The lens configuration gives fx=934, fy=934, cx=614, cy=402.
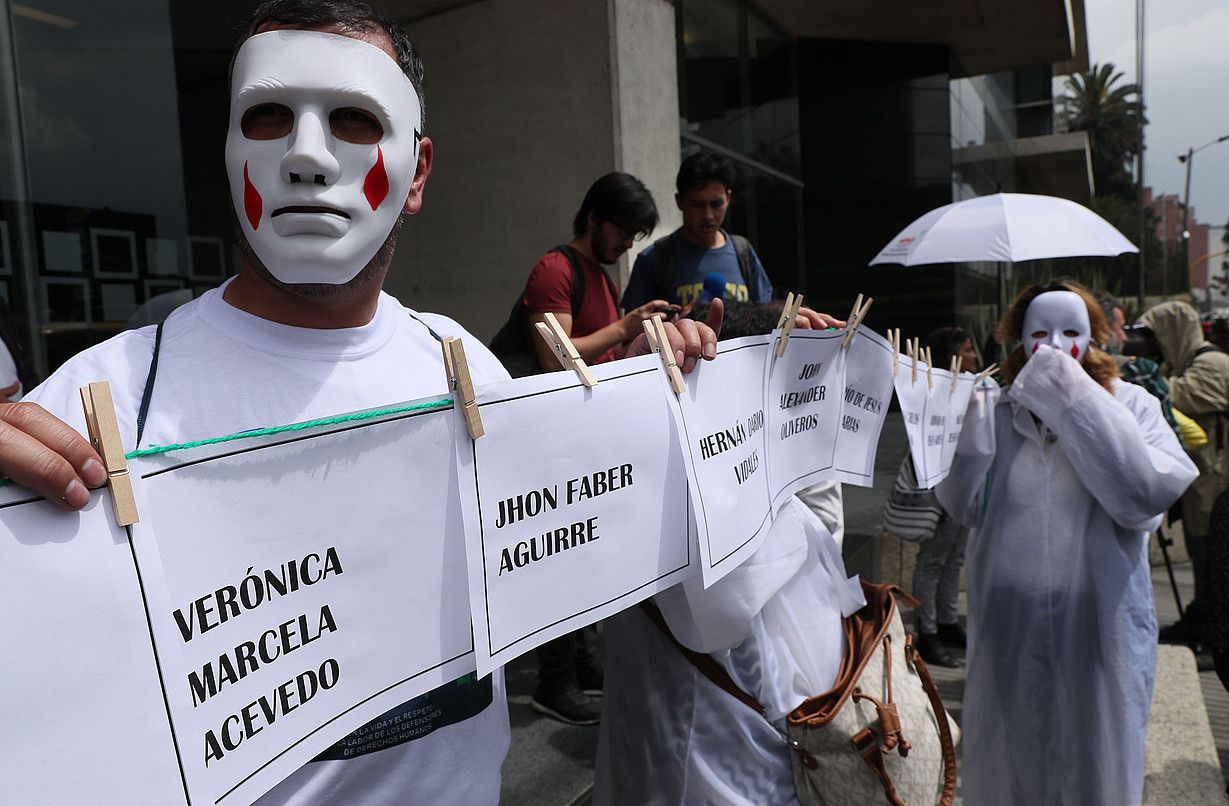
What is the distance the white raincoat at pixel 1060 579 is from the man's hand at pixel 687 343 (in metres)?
1.92

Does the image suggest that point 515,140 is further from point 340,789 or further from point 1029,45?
point 1029,45

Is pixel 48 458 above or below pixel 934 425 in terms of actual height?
above

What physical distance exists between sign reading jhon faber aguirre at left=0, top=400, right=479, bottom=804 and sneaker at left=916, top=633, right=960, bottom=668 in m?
5.01

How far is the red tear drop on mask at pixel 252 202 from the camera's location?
121cm

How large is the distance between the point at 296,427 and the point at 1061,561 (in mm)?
2781

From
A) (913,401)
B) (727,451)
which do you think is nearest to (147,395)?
(727,451)

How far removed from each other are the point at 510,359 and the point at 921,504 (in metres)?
2.89

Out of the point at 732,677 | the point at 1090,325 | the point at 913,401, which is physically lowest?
the point at 732,677

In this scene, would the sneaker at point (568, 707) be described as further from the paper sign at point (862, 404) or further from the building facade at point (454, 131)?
the building facade at point (454, 131)

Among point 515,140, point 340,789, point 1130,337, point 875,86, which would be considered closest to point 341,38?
point 340,789

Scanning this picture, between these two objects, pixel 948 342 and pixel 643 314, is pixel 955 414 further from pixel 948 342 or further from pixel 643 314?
pixel 948 342

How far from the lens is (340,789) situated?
1.22 m

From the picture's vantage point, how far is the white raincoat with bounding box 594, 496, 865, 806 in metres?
1.63

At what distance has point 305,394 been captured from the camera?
4.07ft
